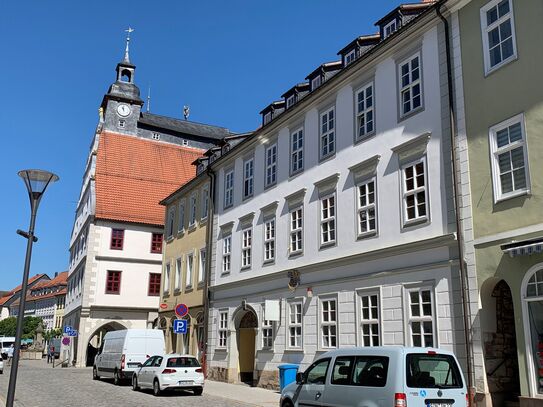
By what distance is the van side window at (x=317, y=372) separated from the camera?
11.5 metres

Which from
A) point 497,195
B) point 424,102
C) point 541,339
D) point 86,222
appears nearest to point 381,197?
point 424,102

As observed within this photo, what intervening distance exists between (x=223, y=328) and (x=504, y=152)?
17.5m

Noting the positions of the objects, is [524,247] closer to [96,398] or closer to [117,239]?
[96,398]

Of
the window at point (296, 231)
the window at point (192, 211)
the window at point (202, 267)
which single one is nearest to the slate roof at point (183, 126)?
the window at point (192, 211)

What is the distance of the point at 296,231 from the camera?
2303 centimetres

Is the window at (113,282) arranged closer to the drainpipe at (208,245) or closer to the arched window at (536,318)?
the drainpipe at (208,245)

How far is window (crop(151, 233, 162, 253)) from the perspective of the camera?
48028 millimetres

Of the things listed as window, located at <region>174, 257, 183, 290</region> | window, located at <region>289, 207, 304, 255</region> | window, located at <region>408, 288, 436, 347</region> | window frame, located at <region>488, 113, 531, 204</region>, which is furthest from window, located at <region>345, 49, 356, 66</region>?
window, located at <region>174, 257, 183, 290</region>

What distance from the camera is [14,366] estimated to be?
432 inches

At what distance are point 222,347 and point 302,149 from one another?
10.6 m

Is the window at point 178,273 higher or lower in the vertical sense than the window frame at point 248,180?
lower

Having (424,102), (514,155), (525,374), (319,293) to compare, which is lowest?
(525,374)

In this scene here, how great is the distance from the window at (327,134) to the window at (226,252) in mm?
8915

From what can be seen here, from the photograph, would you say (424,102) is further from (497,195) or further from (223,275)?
(223,275)
